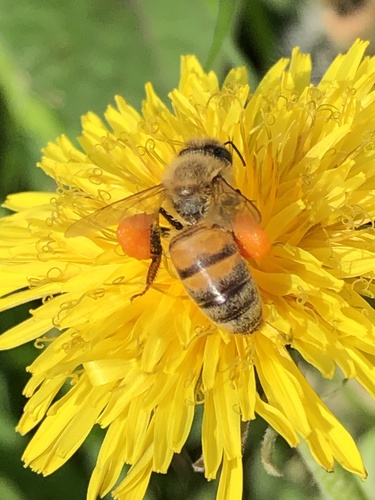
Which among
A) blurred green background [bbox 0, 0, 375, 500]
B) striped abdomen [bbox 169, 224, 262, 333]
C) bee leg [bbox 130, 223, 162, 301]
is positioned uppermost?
blurred green background [bbox 0, 0, 375, 500]

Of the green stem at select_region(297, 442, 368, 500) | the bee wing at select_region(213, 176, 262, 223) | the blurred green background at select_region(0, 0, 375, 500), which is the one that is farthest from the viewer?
the blurred green background at select_region(0, 0, 375, 500)

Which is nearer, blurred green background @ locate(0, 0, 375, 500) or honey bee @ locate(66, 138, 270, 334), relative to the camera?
honey bee @ locate(66, 138, 270, 334)

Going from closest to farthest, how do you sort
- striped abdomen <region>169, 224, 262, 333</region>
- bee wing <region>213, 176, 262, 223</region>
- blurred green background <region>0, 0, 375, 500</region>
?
striped abdomen <region>169, 224, 262, 333</region> → bee wing <region>213, 176, 262, 223</region> → blurred green background <region>0, 0, 375, 500</region>

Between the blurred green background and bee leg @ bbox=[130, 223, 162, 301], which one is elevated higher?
the blurred green background

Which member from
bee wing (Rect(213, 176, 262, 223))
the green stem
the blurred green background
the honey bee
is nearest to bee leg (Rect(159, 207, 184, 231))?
the honey bee

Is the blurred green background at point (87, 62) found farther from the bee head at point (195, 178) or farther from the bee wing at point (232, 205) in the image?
the bee wing at point (232, 205)

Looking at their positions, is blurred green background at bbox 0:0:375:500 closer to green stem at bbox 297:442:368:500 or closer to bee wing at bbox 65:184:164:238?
green stem at bbox 297:442:368:500

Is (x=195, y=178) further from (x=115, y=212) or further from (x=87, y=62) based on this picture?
(x=87, y=62)
